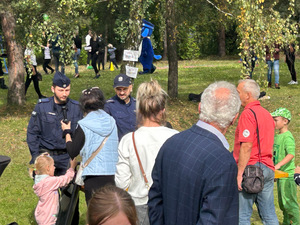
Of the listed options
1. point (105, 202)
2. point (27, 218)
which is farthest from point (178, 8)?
point (105, 202)

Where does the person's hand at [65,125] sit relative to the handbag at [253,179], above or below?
above

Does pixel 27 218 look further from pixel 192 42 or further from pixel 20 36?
pixel 192 42

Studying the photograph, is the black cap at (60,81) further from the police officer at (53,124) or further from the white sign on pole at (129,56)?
the white sign on pole at (129,56)

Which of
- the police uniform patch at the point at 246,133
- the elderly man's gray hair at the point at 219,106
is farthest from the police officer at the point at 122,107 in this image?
the elderly man's gray hair at the point at 219,106

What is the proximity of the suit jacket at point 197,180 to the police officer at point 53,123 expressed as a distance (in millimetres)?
2615

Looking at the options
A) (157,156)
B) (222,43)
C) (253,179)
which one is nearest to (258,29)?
(253,179)

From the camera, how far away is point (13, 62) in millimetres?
14055

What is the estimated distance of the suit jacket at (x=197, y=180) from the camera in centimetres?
303

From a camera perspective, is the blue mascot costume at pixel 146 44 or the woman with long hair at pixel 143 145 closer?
the woman with long hair at pixel 143 145

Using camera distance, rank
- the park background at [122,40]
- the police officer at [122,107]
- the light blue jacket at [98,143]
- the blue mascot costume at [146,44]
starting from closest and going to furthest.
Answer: the light blue jacket at [98,143] < the police officer at [122,107] < the park background at [122,40] < the blue mascot costume at [146,44]

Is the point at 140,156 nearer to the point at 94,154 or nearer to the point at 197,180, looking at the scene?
the point at 197,180

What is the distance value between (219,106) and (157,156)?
0.55m

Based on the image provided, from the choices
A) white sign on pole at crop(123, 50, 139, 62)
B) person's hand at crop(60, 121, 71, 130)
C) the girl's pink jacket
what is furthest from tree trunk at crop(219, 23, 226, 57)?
person's hand at crop(60, 121, 71, 130)

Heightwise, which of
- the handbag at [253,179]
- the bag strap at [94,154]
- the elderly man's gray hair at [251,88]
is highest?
the elderly man's gray hair at [251,88]
